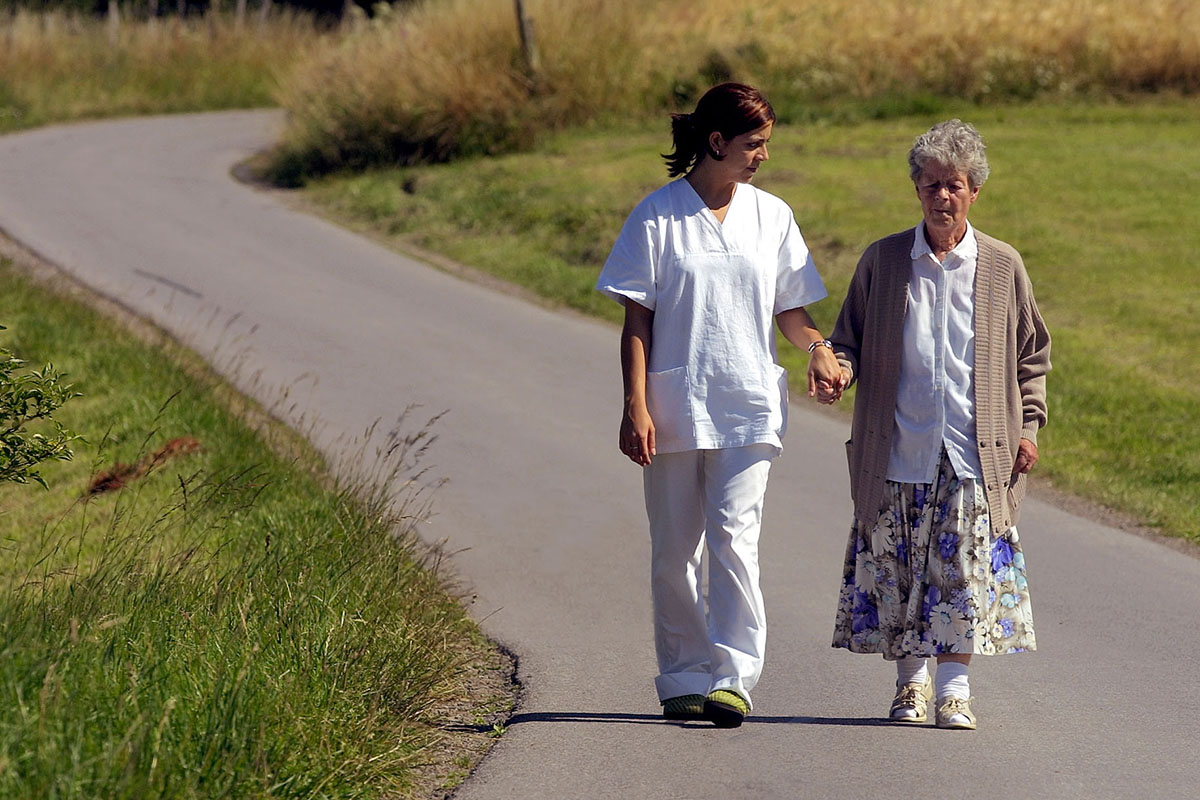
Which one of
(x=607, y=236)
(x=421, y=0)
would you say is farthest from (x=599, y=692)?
(x=421, y=0)

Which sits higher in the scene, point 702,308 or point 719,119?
point 719,119

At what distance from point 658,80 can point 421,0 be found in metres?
4.83

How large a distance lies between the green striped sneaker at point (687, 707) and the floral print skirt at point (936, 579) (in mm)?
494

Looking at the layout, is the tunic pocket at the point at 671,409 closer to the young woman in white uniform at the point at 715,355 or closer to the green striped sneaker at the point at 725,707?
the young woman in white uniform at the point at 715,355

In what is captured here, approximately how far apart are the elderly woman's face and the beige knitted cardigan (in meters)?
0.13

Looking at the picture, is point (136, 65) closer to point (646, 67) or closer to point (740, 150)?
point (646, 67)

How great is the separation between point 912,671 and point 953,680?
0.49 ft

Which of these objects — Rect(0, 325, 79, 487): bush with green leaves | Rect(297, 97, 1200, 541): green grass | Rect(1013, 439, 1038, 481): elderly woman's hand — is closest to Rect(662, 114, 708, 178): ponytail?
Rect(1013, 439, 1038, 481): elderly woman's hand

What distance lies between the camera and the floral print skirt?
5180mm

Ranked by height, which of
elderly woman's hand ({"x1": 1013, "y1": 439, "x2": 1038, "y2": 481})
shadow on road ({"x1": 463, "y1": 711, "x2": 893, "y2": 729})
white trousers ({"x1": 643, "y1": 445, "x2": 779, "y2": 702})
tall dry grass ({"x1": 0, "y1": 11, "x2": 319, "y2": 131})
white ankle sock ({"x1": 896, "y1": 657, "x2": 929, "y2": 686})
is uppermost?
elderly woman's hand ({"x1": 1013, "y1": 439, "x2": 1038, "y2": 481})

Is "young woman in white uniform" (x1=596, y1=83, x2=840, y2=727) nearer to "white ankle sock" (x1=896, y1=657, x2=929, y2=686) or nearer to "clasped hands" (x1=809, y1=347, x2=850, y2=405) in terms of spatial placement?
"clasped hands" (x1=809, y1=347, x2=850, y2=405)

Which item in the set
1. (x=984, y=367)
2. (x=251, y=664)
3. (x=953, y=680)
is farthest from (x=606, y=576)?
(x=251, y=664)

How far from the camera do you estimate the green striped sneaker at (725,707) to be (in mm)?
5203

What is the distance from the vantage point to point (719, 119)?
16.8 feet
